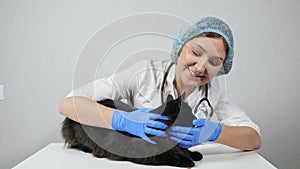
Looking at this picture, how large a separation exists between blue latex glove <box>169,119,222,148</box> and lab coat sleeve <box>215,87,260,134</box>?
216 millimetres

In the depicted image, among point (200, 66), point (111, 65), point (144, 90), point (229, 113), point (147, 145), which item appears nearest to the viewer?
point (147, 145)

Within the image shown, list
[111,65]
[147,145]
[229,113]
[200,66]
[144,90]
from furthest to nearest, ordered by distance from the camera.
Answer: [111,65] → [229,113] → [144,90] → [200,66] → [147,145]

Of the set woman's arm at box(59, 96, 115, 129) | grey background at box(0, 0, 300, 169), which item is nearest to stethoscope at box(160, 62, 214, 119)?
woman's arm at box(59, 96, 115, 129)

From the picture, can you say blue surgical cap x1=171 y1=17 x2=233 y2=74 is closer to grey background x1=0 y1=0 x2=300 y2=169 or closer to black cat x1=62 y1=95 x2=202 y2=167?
black cat x1=62 y1=95 x2=202 y2=167

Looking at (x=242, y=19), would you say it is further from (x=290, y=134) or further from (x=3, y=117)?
(x=3, y=117)

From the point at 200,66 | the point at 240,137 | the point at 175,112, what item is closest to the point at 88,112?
the point at 175,112

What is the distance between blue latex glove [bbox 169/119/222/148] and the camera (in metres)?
1.01

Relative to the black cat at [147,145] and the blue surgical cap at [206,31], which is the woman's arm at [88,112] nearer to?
the black cat at [147,145]

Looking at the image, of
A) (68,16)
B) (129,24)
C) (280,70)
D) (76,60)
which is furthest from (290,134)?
(68,16)

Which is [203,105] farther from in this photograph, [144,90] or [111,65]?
[111,65]

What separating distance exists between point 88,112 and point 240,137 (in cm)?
53

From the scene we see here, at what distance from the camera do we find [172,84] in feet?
3.96

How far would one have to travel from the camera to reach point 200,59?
1.11 m

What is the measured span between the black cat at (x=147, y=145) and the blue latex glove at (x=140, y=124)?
0.02m
